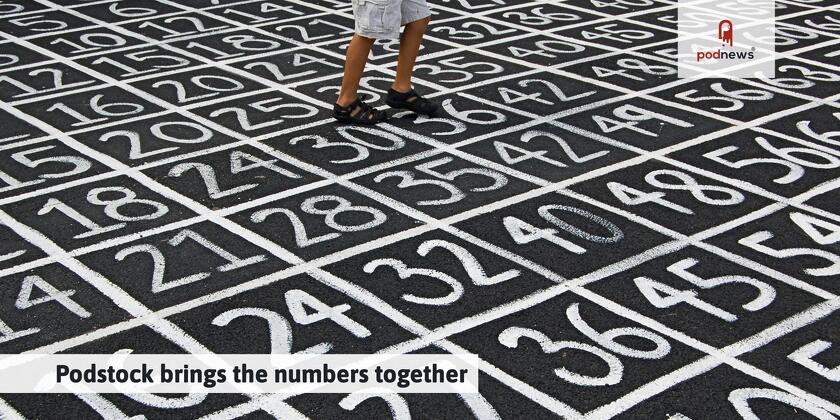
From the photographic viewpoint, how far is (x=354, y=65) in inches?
264

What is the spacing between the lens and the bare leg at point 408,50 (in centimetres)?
673

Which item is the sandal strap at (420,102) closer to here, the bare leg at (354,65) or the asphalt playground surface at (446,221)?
the asphalt playground surface at (446,221)

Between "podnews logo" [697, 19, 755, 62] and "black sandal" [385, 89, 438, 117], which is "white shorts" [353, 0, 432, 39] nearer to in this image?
"black sandal" [385, 89, 438, 117]

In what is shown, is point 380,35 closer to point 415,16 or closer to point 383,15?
point 383,15

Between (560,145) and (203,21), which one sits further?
(203,21)

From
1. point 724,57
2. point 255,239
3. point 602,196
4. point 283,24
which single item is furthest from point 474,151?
point 283,24

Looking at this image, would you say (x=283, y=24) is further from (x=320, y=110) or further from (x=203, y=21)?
(x=320, y=110)

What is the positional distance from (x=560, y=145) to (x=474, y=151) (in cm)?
50

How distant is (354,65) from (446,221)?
1624 millimetres

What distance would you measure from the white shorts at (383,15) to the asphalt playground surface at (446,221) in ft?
1.94

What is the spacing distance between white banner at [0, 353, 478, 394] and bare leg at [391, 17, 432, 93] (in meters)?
2.92

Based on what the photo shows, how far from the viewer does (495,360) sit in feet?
14.0

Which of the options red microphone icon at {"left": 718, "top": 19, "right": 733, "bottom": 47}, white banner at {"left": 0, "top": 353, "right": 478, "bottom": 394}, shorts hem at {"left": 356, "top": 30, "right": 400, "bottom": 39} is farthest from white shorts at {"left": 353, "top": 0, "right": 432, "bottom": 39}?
red microphone icon at {"left": 718, "top": 19, "right": 733, "bottom": 47}

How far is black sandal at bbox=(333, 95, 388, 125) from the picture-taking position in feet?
22.1
